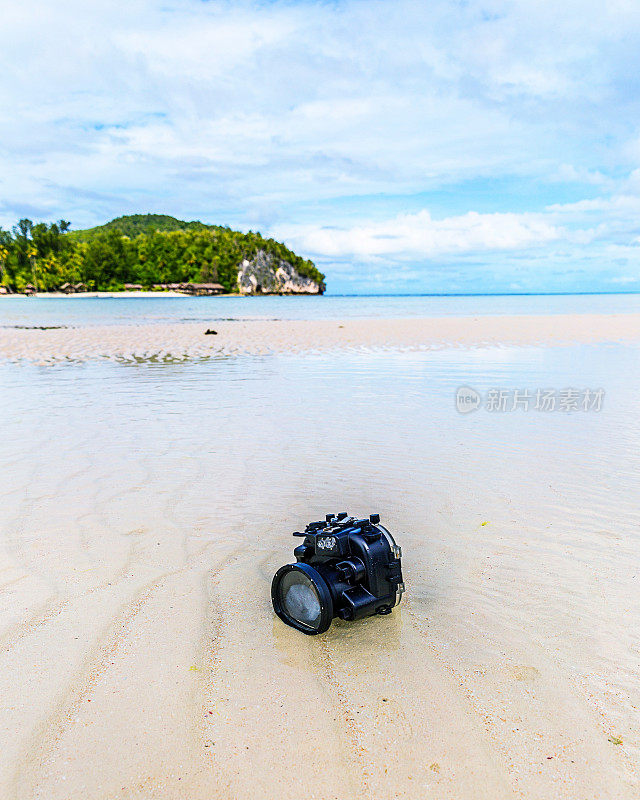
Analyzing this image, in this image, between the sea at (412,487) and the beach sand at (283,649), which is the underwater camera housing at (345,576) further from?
the sea at (412,487)

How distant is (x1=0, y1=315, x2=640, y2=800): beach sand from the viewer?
2.53 m

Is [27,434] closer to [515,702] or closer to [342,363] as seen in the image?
[515,702]

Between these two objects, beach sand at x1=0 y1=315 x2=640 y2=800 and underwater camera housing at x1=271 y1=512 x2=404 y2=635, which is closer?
beach sand at x1=0 y1=315 x2=640 y2=800

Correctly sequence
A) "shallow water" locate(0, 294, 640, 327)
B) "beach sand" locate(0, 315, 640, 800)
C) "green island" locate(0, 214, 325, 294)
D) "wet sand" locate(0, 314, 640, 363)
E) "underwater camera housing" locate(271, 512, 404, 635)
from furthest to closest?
"green island" locate(0, 214, 325, 294) < "shallow water" locate(0, 294, 640, 327) < "wet sand" locate(0, 314, 640, 363) < "underwater camera housing" locate(271, 512, 404, 635) < "beach sand" locate(0, 315, 640, 800)

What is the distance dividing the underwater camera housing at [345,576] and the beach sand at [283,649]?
23 centimetres

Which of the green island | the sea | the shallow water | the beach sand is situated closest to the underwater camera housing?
the beach sand

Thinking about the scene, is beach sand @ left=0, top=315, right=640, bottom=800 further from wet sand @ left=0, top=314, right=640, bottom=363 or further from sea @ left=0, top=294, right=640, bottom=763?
wet sand @ left=0, top=314, right=640, bottom=363

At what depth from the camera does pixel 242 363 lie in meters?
17.2

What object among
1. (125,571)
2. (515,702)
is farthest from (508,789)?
(125,571)

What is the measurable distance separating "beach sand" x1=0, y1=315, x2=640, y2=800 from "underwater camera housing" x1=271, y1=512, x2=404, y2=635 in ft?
0.75

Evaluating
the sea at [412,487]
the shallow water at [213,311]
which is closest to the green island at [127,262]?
the shallow water at [213,311]

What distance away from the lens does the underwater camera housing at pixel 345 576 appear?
330 cm

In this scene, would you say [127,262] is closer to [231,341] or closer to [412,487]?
[231,341]

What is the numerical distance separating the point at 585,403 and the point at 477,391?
2.14 metres
